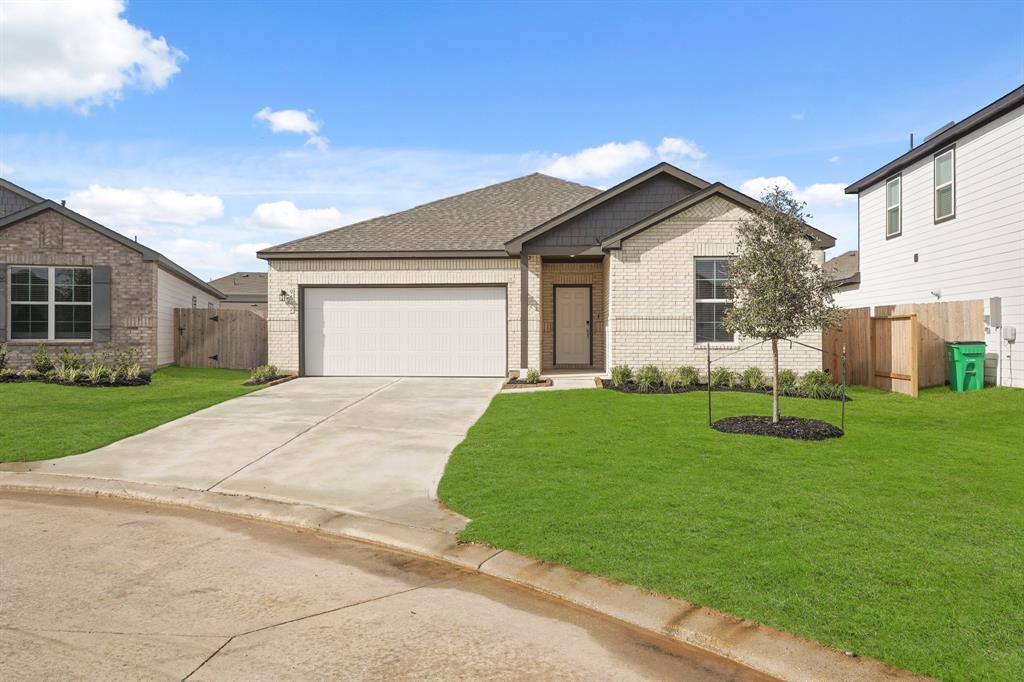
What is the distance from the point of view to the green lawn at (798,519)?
4.07 meters

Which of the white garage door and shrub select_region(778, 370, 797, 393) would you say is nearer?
shrub select_region(778, 370, 797, 393)

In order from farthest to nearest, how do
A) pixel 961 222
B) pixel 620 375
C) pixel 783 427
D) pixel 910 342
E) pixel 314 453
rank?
pixel 961 222, pixel 620 375, pixel 910 342, pixel 783 427, pixel 314 453

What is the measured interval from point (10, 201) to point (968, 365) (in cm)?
3008

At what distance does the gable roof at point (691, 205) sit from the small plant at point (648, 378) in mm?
3057

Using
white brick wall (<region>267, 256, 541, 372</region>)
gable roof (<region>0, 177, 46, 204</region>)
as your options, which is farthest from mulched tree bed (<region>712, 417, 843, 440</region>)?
gable roof (<region>0, 177, 46, 204</region>)

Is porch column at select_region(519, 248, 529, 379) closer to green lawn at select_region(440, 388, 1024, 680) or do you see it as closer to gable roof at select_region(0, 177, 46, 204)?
green lawn at select_region(440, 388, 1024, 680)

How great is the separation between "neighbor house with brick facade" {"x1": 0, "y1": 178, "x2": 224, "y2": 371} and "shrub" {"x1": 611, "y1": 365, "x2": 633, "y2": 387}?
13.5 metres

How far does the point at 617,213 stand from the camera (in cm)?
1756

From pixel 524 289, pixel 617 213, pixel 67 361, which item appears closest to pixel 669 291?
pixel 617 213

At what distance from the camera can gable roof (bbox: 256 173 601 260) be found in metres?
18.5

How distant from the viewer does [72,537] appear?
6.02 meters

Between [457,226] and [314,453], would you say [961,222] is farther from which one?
[314,453]

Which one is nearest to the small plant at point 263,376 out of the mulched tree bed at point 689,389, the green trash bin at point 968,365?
the mulched tree bed at point 689,389

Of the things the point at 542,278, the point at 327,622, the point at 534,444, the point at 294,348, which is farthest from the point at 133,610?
the point at 542,278
